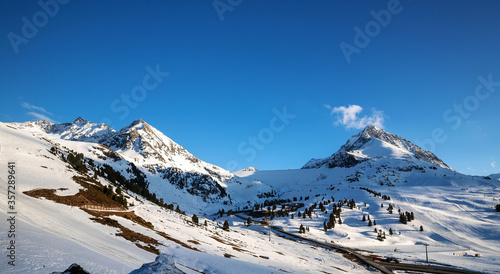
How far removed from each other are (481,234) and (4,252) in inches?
6028

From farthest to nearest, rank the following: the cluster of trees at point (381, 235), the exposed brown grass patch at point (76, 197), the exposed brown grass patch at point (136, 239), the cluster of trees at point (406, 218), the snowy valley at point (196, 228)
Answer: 1. the cluster of trees at point (406, 218)
2. the cluster of trees at point (381, 235)
3. the exposed brown grass patch at point (76, 197)
4. the exposed brown grass patch at point (136, 239)
5. the snowy valley at point (196, 228)

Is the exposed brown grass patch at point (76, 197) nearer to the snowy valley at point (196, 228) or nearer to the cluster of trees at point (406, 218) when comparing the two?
the snowy valley at point (196, 228)

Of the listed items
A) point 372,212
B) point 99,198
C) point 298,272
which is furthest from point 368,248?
point 99,198

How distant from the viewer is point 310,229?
113 meters

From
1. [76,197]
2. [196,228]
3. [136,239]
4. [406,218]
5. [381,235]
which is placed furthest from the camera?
[406,218]

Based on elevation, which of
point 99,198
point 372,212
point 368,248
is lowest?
point 368,248

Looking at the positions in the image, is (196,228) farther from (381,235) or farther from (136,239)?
(381,235)

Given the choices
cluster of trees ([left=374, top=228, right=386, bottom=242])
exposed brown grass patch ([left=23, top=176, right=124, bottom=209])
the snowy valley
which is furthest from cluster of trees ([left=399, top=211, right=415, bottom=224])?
exposed brown grass patch ([left=23, top=176, right=124, bottom=209])

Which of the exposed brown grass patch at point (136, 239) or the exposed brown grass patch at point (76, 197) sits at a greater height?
the exposed brown grass patch at point (76, 197)

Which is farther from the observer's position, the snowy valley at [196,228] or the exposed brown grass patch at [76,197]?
the exposed brown grass patch at [76,197]

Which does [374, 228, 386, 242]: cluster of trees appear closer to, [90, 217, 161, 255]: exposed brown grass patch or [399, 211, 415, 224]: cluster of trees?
[399, 211, 415, 224]: cluster of trees

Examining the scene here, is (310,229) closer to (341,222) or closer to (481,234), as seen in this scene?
(341,222)

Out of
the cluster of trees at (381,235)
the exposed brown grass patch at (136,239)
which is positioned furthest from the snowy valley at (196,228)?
the cluster of trees at (381,235)

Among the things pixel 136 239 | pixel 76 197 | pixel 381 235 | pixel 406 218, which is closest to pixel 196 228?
pixel 76 197
